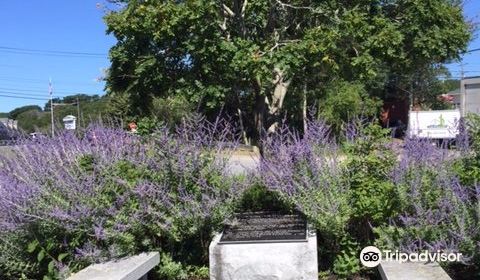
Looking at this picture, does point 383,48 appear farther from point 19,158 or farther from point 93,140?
point 19,158

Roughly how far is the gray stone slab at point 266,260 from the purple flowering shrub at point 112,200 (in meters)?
0.42

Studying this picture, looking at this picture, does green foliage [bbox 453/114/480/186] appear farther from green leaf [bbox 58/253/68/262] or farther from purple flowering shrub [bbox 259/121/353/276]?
green leaf [bbox 58/253/68/262]

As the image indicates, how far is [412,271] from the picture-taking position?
172 inches

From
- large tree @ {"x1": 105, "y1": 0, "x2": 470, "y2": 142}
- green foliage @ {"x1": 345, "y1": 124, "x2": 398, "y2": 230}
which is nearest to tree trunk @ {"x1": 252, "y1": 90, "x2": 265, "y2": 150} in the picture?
large tree @ {"x1": 105, "y1": 0, "x2": 470, "y2": 142}

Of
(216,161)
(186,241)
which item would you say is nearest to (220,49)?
(216,161)

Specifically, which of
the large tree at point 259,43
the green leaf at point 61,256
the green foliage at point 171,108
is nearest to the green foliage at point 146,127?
the green foliage at point 171,108

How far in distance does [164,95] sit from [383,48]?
2928mm

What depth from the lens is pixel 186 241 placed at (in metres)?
5.51

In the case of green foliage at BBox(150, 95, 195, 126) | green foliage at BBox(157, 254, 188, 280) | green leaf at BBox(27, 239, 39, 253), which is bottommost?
green foliage at BBox(157, 254, 188, 280)

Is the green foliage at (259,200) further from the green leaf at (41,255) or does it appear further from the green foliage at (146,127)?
the green leaf at (41,255)

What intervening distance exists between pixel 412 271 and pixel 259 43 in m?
4.28

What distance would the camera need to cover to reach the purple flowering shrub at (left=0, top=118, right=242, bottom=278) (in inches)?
195

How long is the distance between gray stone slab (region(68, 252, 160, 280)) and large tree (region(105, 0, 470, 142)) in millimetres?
2324

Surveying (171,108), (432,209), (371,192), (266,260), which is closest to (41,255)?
(266,260)
